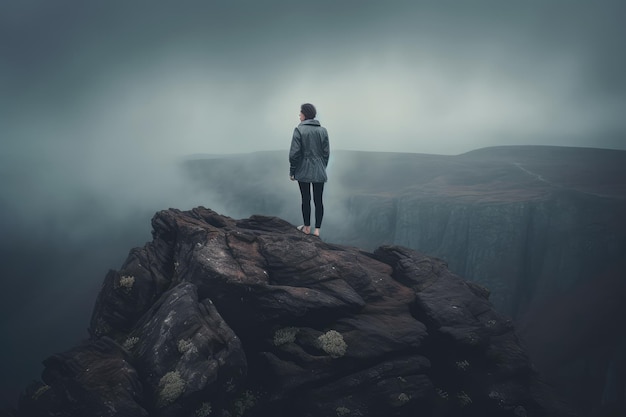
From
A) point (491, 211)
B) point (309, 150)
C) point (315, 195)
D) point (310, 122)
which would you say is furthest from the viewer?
point (491, 211)

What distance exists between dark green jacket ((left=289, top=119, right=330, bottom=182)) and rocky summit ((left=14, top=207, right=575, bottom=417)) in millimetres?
3647

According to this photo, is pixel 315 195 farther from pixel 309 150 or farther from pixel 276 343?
pixel 276 343

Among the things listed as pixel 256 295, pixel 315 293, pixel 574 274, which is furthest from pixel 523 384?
pixel 574 274

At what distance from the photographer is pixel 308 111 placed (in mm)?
17156

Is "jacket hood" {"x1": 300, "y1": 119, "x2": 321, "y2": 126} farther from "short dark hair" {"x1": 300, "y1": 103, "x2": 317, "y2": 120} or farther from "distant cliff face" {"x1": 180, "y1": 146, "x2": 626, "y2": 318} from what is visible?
"distant cliff face" {"x1": 180, "y1": 146, "x2": 626, "y2": 318}

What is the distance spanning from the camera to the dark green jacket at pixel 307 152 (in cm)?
1689

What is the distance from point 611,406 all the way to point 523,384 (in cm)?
5642

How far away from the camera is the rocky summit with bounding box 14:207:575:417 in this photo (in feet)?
40.7

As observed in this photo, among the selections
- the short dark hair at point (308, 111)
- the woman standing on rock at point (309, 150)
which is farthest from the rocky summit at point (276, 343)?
the short dark hair at point (308, 111)

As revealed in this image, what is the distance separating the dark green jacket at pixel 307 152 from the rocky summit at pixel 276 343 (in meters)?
3.65

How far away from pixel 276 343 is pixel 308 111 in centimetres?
1065

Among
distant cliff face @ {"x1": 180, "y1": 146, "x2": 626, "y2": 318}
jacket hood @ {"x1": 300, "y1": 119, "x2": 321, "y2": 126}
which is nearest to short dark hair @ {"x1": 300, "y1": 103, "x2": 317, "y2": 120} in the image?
jacket hood @ {"x1": 300, "y1": 119, "x2": 321, "y2": 126}

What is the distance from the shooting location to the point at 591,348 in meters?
65.9

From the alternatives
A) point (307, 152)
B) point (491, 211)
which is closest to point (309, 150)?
point (307, 152)
